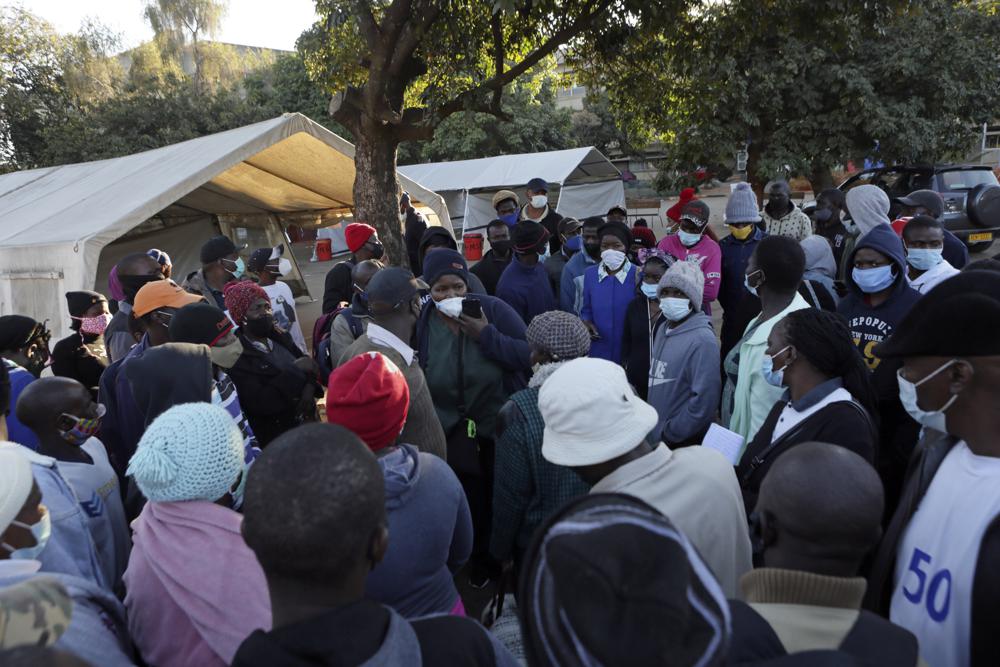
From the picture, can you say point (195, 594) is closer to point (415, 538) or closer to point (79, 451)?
point (415, 538)

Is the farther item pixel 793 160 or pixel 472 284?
pixel 793 160

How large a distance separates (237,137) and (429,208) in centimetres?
319

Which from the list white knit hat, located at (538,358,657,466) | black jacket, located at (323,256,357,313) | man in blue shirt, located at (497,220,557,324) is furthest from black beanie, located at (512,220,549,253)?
white knit hat, located at (538,358,657,466)

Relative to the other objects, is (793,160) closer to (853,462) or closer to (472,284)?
(472,284)

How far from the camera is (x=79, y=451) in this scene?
2490 mm

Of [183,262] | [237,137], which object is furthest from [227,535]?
[183,262]

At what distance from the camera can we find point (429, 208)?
991 cm

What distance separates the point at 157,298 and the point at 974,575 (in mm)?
3541

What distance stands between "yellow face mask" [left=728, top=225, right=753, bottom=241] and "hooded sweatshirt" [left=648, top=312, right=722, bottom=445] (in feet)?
6.98

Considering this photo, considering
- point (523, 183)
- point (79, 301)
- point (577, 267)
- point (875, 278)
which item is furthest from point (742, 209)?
point (523, 183)

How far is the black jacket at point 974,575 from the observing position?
141cm

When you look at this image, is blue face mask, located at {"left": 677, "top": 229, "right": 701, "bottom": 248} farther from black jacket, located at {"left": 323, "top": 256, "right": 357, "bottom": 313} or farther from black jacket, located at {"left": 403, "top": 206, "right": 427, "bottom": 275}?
black jacket, located at {"left": 403, "top": 206, "right": 427, "bottom": 275}

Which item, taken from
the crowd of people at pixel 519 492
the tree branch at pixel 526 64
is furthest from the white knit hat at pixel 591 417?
the tree branch at pixel 526 64

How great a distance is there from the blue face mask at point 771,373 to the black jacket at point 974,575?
2.07 ft
